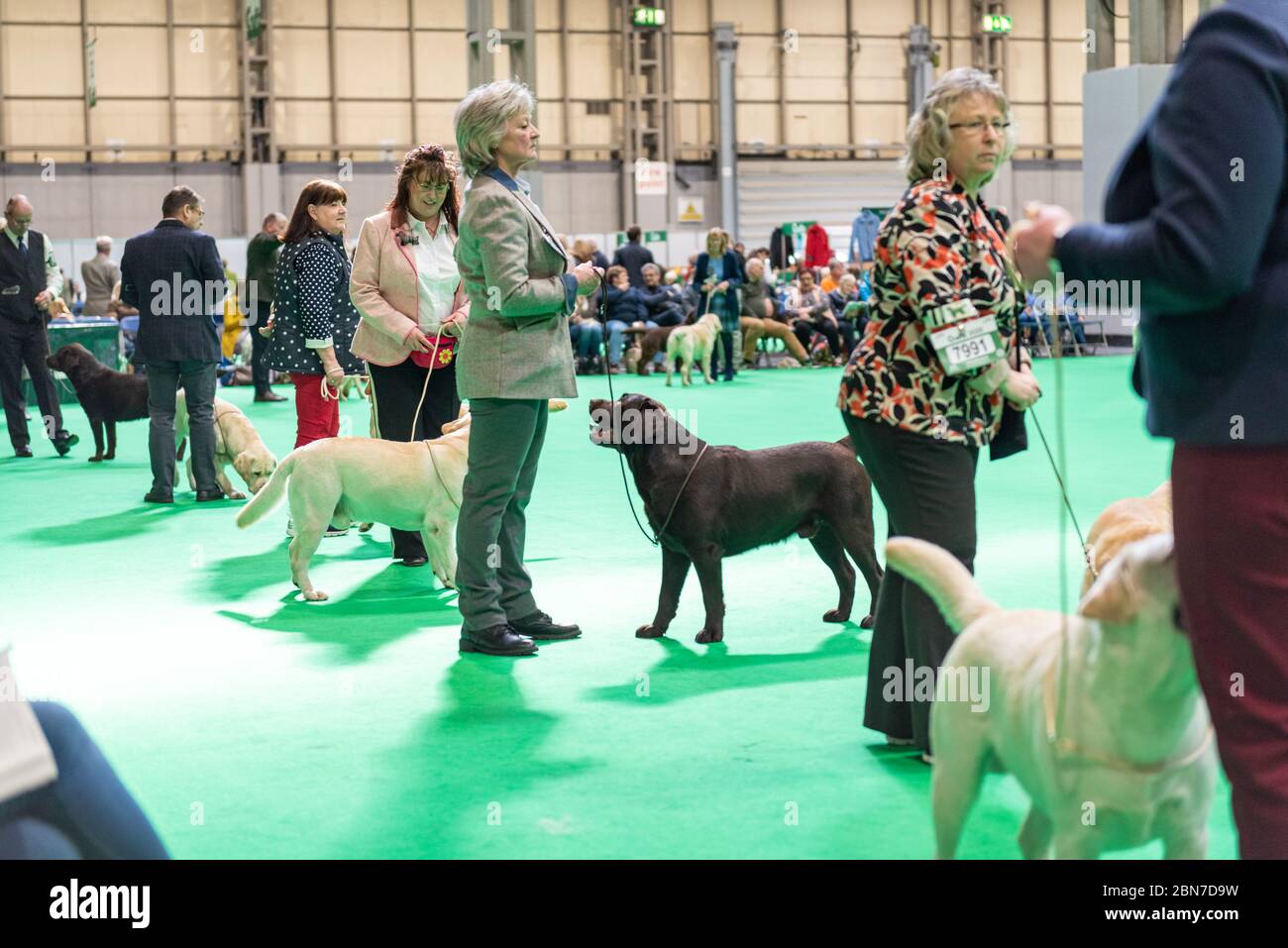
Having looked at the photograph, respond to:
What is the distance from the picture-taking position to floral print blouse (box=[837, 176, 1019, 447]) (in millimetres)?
3129

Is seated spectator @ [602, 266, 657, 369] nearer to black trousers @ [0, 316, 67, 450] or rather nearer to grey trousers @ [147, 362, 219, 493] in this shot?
black trousers @ [0, 316, 67, 450]

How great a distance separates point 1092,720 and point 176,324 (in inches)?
264

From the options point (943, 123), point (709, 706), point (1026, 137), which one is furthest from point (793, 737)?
point (1026, 137)

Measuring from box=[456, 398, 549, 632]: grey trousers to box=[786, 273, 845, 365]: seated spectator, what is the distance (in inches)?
571

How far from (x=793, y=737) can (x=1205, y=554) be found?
1.94m

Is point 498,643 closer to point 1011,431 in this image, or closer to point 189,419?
point 1011,431

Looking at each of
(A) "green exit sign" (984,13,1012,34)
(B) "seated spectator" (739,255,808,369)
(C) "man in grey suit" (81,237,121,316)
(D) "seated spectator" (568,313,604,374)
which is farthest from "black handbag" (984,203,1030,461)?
(A) "green exit sign" (984,13,1012,34)

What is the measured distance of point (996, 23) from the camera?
27.2m

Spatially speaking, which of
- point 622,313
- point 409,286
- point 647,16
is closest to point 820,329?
point 622,313

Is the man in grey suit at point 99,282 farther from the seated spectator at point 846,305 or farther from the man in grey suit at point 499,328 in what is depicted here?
the man in grey suit at point 499,328

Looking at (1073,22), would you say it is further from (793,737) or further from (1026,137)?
(793,737)

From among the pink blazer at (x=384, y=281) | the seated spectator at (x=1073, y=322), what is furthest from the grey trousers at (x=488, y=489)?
the seated spectator at (x=1073, y=322)

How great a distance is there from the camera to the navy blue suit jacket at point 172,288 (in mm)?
7789

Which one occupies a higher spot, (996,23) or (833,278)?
(996,23)
